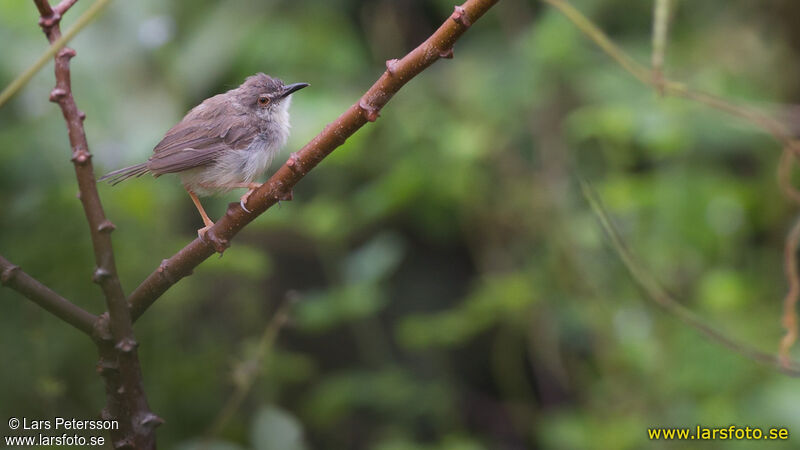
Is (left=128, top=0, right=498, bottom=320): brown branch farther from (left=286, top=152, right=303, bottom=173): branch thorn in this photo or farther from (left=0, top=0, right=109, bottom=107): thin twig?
(left=0, top=0, right=109, bottom=107): thin twig

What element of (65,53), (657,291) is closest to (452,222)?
(657,291)

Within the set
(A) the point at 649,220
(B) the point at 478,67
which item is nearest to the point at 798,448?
(A) the point at 649,220

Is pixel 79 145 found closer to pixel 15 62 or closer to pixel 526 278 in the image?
pixel 15 62

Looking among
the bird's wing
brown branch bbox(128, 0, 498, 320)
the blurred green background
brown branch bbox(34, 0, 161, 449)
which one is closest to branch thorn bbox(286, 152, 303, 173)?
brown branch bbox(128, 0, 498, 320)

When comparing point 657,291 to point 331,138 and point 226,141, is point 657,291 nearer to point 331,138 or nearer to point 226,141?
point 226,141

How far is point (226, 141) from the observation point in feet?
5.52

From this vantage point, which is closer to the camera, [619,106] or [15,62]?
[15,62]

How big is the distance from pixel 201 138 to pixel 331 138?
0.63 meters

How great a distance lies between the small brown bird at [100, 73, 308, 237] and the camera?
59.2 inches

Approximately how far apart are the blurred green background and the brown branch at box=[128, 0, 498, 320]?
4.17 ft

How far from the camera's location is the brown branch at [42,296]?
41.8 inches

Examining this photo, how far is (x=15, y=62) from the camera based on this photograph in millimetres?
2391

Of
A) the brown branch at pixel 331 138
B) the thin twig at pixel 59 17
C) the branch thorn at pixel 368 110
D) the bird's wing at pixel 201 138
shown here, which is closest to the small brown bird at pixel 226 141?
the bird's wing at pixel 201 138

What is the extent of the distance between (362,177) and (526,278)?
0.93m
